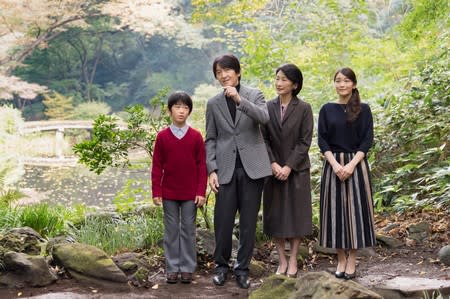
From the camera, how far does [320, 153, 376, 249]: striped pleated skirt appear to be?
148 inches

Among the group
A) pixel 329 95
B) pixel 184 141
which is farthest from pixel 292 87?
pixel 329 95

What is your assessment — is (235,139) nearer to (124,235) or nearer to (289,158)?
(289,158)

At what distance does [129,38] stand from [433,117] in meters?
18.9

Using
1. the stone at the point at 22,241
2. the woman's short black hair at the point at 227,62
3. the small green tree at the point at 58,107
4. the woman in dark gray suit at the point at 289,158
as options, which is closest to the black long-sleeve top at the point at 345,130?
the woman in dark gray suit at the point at 289,158

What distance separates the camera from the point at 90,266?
374 cm

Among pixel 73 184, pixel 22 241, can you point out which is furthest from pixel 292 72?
pixel 73 184

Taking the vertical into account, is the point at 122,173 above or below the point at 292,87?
below

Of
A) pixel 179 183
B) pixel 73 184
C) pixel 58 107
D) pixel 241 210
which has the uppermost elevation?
pixel 58 107

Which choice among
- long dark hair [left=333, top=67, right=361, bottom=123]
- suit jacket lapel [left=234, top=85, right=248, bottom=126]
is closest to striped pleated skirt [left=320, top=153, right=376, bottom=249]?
long dark hair [left=333, top=67, right=361, bottom=123]

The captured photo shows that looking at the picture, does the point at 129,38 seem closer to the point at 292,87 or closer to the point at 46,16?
Result: the point at 46,16

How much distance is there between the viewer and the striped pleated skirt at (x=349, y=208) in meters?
3.75

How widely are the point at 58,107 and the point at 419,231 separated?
1748 cm

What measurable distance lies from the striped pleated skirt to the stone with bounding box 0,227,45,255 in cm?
204

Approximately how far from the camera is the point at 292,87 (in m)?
3.79
